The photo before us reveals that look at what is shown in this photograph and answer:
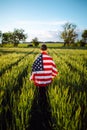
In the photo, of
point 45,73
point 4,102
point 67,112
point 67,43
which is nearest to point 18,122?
point 67,112

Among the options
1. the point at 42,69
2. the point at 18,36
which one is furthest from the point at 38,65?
the point at 18,36

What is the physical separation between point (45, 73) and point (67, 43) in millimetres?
72635

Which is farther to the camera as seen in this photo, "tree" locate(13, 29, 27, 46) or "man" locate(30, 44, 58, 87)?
"tree" locate(13, 29, 27, 46)

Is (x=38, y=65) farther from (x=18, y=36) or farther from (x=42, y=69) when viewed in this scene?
(x=18, y=36)

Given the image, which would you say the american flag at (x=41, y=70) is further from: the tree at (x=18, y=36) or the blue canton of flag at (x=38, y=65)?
the tree at (x=18, y=36)

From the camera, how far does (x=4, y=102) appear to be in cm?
375

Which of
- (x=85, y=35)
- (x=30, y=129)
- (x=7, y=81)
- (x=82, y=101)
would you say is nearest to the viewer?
(x=30, y=129)

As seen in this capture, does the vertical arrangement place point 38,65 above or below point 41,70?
above

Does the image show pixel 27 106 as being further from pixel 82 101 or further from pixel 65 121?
pixel 82 101

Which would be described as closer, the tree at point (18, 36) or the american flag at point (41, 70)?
the american flag at point (41, 70)

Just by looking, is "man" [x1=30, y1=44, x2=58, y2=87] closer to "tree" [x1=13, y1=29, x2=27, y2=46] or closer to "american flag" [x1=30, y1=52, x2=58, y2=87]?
"american flag" [x1=30, y1=52, x2=58, y2=87]

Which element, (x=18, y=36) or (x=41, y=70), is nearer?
(x=41, y=70)

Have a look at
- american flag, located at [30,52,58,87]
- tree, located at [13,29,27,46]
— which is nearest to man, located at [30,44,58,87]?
american flag, located at [30,52,58,87]

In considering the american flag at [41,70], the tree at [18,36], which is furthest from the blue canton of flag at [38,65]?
the tree at [18,36]
